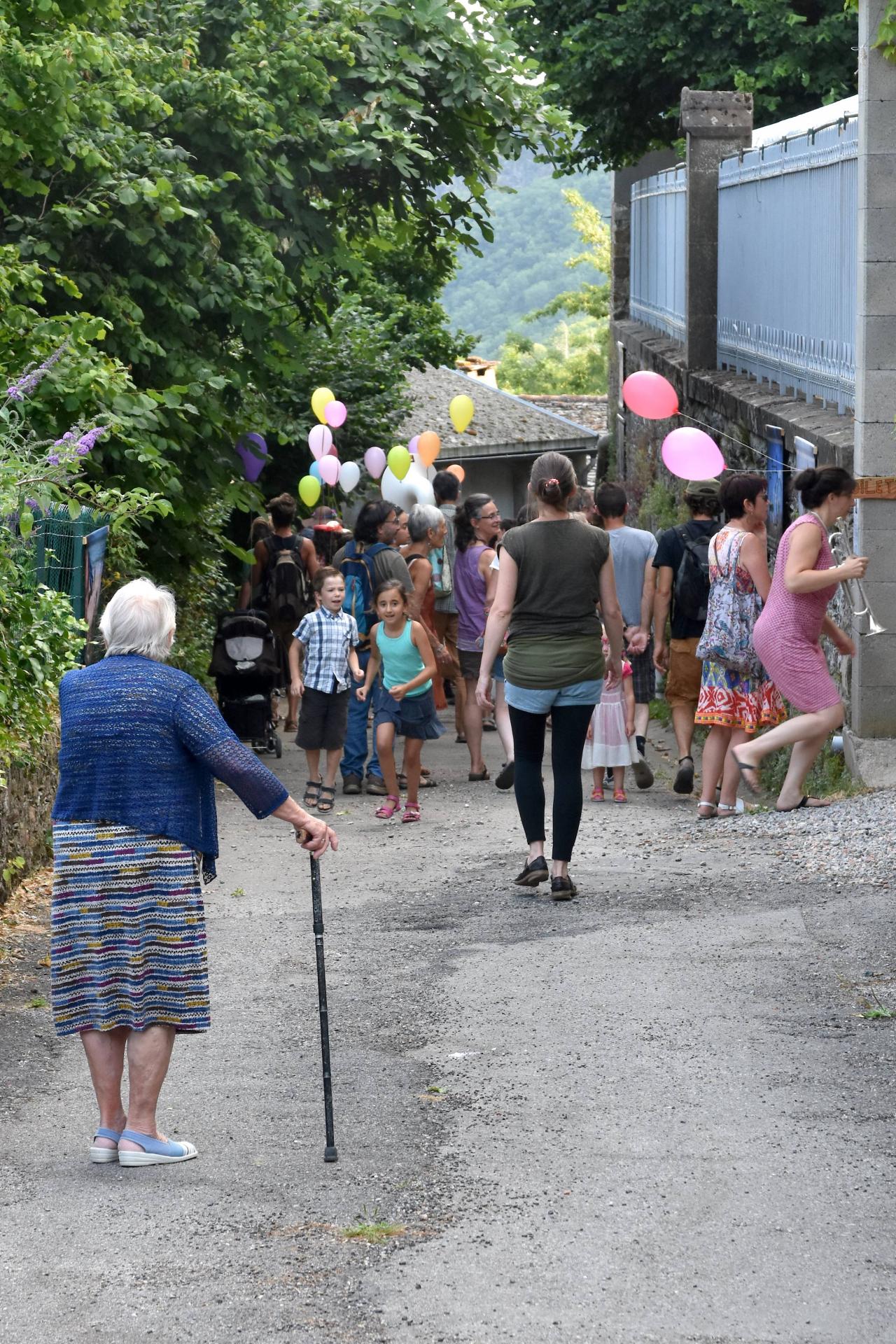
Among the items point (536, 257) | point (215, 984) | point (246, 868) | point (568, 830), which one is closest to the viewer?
point (215, 984)

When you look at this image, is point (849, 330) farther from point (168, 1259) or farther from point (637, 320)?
point (637, 320)

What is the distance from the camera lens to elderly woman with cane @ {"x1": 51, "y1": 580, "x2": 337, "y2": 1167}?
4785 millimetres

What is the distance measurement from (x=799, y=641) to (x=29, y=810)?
3834mm

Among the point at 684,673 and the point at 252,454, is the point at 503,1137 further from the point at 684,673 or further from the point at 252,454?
the point at 252,454

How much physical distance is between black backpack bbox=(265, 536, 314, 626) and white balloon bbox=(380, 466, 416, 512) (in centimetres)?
276

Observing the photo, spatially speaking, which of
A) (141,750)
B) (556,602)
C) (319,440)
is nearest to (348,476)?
(319,440)

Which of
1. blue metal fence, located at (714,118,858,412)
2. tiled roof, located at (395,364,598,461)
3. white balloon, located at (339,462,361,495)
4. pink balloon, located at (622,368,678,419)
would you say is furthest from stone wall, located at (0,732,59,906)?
tiled roof, located at (395,364,598,461)

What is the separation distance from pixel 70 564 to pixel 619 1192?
20.1 ft

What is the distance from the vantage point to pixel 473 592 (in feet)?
39.7

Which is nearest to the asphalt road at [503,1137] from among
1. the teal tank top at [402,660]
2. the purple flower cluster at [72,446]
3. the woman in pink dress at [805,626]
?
the woman in pink dress at [805,626]

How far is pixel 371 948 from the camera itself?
23.6 ft

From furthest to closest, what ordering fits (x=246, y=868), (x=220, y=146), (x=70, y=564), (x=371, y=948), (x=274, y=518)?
(x=274, y=518) → (x=220, y=146) → (x=70, y=564) → (x=246, y=868) → (x=371, y=948)

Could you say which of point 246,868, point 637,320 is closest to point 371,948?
point 246,868

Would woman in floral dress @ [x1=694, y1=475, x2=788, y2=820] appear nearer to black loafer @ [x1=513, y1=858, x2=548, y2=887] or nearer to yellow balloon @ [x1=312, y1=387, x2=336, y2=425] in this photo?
black loafer @ [x1=513, y1=858, x2=548, y2=887]
